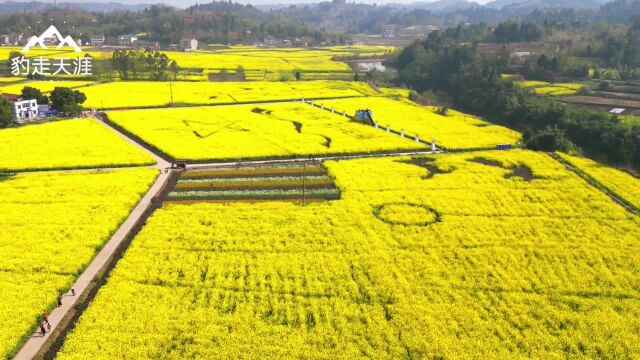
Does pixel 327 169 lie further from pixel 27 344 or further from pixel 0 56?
pixel 0 56

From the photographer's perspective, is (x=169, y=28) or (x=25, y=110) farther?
(x=169, y=28)

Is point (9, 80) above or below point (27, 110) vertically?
above

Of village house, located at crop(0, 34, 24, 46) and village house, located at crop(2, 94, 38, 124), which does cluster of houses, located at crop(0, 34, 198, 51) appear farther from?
village house, located at crop(2, 94, 38, 124)

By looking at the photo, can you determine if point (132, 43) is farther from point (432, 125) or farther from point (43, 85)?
point (432, 125)

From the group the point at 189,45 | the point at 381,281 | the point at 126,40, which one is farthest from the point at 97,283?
the point at 126,40

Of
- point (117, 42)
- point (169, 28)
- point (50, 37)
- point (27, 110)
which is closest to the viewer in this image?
point (27, 110)

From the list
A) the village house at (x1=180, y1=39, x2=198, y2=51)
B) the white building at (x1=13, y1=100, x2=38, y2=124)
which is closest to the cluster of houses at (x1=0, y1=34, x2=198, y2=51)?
the village house at (x1=180, y1=39, x2=198, y2=51)

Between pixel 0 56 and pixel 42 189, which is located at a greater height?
pixel 0 56

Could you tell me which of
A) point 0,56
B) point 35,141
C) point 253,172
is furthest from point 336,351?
point 0,56
